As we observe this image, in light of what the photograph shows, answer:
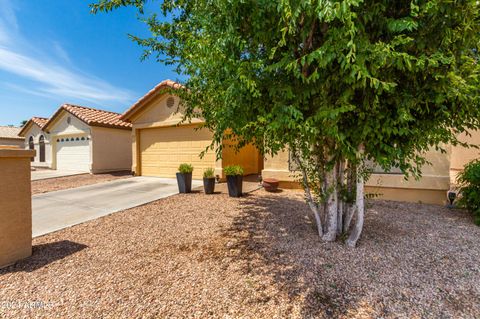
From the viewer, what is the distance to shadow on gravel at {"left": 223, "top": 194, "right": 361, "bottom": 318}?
2.34m

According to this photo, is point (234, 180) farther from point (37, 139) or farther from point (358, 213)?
point (37, 139)

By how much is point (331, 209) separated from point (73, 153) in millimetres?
15473

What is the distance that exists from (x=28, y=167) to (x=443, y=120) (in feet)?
19.2

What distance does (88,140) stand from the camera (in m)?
12.8

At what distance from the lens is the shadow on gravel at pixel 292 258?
2.34 m

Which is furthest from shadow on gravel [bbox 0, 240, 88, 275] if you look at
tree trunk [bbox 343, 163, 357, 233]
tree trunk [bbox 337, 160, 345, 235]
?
tree trunk [bbox 343, 163, 357, 233]

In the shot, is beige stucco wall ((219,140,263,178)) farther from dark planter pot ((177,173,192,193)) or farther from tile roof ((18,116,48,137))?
tile roof ((18,116,48,137))

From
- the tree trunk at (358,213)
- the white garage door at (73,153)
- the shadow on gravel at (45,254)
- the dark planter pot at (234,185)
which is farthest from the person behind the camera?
the white garage door at (73,153)

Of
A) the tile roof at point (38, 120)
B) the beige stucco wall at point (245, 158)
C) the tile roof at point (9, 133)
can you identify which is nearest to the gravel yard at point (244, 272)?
the beige stucco wall at point (245, 158)

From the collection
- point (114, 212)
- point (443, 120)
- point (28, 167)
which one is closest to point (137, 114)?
point (114, 212)

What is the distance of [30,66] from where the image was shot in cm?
1065

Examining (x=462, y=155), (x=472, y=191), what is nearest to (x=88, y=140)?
(x=472, y=191)

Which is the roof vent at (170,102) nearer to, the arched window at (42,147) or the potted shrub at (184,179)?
the potted shrub at (184,179)

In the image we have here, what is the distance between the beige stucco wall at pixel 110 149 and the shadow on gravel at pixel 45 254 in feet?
33.8
